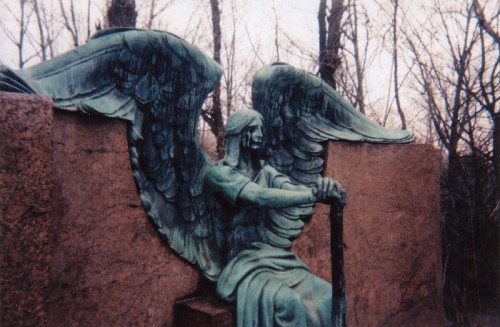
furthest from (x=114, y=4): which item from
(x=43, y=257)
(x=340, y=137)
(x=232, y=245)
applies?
(x=43, y=257)

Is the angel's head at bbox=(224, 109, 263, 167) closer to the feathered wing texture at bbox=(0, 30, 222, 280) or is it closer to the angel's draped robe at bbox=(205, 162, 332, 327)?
the angel's draped robe at bbox=(205, 162, 332, 327)

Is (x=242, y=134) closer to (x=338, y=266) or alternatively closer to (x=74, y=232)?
(x=338, y=266)

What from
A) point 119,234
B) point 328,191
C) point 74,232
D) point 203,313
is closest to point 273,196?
point 328,191

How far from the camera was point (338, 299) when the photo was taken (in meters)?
2.33

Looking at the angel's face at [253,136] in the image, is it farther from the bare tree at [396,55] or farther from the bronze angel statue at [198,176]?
the bare tree at [396,55]

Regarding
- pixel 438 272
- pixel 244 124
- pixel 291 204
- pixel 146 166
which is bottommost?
pixel 438 272

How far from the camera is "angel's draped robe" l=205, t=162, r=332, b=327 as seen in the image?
7.89ft

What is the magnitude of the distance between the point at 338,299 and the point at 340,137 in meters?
1.40

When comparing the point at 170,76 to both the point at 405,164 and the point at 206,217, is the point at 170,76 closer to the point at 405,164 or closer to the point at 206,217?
the point at 206,217

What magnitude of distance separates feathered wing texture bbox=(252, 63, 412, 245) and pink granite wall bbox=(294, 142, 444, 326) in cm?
12

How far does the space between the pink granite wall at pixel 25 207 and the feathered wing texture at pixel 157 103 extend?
1.14 ft

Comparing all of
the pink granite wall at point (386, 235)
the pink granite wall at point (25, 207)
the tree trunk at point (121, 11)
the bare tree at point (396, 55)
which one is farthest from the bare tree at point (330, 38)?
the pink granite wall at point (25, 207)

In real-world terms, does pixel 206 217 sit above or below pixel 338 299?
above

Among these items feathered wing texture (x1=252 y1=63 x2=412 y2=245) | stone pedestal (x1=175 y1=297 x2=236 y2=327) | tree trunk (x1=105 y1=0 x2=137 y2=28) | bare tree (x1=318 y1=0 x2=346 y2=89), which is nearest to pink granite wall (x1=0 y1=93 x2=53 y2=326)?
stone pedestal (x1=175 y1=297 x2=236 y2=327)
